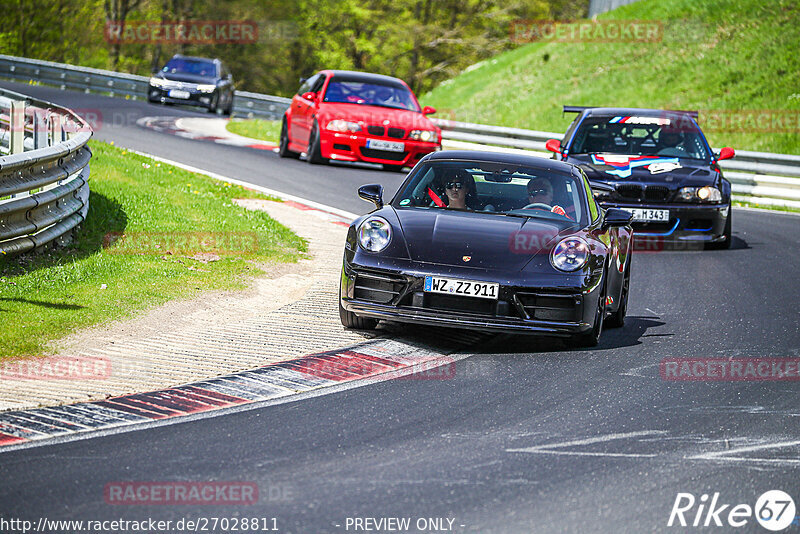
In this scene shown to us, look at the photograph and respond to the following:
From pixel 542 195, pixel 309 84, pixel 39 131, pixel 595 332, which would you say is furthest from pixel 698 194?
pixel 309 84

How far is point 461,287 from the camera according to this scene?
24.8ft

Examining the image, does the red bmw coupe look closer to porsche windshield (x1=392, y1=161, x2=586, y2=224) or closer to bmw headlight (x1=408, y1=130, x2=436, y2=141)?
bmw headlight (x1=408, y1=130, x2=436, y2=141)

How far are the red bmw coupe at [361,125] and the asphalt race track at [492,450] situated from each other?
11.0m

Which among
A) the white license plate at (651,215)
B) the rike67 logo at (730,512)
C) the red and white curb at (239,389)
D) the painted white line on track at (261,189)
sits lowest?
the painted white line on track at (261,189)

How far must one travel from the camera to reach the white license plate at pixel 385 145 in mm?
19047

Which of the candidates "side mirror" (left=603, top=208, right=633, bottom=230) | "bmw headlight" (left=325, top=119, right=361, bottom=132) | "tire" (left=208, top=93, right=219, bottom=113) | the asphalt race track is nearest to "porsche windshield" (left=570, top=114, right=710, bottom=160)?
"bmw headlight" (left=325, top=119, right=361, bottom=132)

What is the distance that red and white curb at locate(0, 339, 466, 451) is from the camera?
5.59m

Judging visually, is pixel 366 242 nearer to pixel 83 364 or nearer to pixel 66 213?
pixel 83 364

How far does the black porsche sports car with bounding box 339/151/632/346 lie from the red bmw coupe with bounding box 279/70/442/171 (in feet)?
33.4

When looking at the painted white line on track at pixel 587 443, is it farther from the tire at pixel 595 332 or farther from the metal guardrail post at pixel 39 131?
the metal guardrail post at pixel 39 131

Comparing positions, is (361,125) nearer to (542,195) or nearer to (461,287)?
(542,195)

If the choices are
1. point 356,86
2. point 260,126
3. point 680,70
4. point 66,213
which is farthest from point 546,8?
point 66,213

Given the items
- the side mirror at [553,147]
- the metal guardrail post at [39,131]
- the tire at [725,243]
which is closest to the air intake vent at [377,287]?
the metal guardrail post at [39,131]

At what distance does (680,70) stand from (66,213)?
24816 mm
